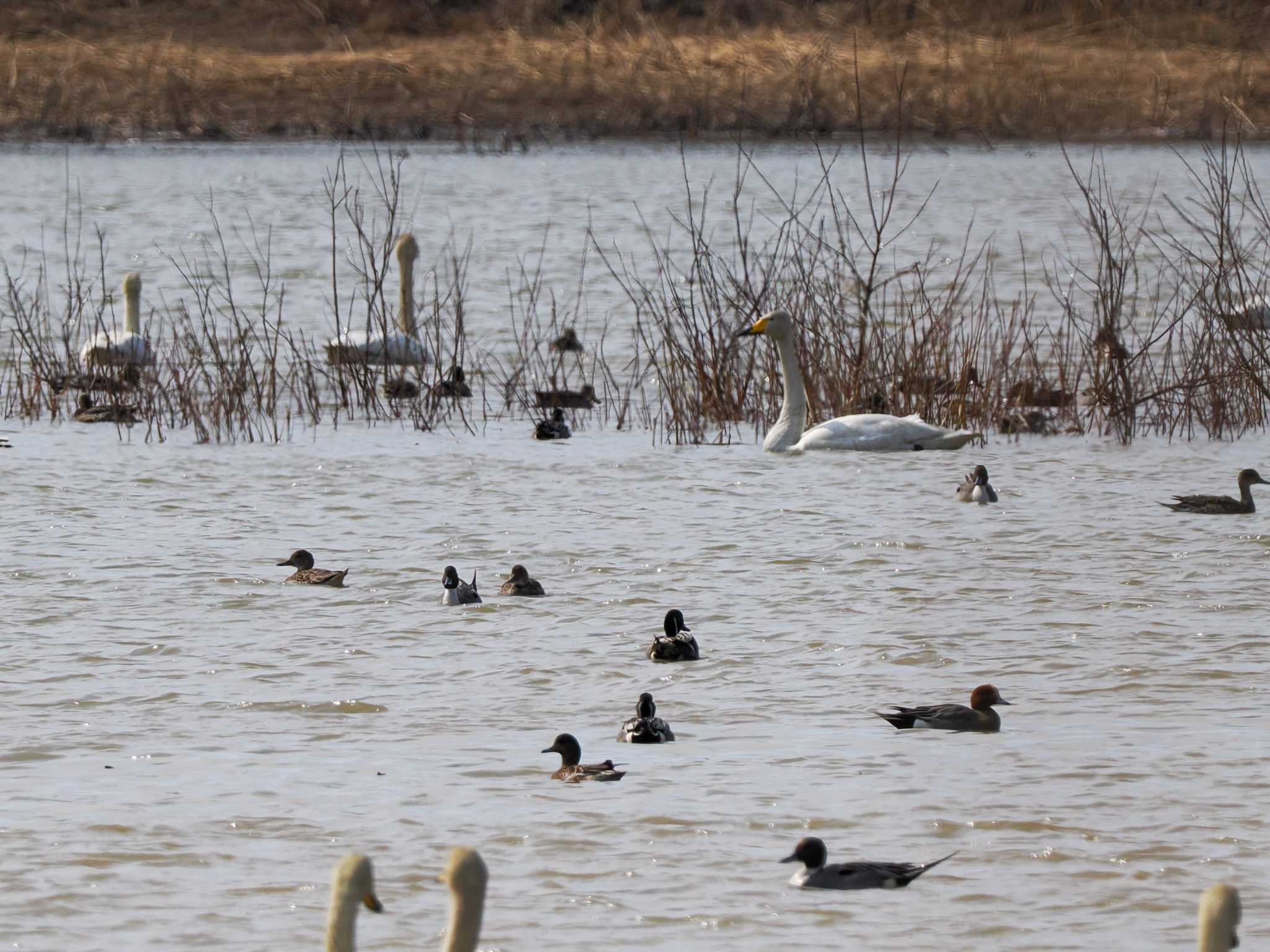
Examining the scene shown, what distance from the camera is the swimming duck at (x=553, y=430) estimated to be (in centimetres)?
1398

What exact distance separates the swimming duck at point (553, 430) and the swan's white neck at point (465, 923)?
9.70 m

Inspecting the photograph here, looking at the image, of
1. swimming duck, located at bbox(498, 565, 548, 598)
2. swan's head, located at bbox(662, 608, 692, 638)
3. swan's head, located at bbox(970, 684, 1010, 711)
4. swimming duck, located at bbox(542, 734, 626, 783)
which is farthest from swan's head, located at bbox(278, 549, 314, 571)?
swan's head, located at bbox(970, 684, 1010, 711)

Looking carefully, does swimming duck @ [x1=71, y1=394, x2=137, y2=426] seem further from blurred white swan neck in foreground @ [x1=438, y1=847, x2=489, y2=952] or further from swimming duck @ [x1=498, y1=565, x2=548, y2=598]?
blurred white swan neck in foreground @ [x1=438, y1=847, x2=489, y2=952]

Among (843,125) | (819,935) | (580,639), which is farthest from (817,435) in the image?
(843,125)

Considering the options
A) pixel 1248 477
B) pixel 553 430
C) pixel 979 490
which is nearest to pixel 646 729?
pixel 979 490

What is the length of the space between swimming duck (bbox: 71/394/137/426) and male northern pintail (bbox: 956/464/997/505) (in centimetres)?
563

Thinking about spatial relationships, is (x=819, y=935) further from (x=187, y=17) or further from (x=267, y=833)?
(x=187, y=17)

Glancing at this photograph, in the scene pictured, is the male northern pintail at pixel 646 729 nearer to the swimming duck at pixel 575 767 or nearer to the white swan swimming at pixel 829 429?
the swimming duck at pixel 575 767

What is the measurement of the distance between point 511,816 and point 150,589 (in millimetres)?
3781

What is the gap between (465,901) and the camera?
4312mm

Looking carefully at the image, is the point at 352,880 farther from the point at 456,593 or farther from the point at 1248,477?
the point at 1248,477

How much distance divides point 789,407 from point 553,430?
1.59m

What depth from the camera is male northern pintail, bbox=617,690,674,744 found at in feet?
22.5

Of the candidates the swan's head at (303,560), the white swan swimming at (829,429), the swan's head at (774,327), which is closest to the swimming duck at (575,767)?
the swan's head at (303,560)
